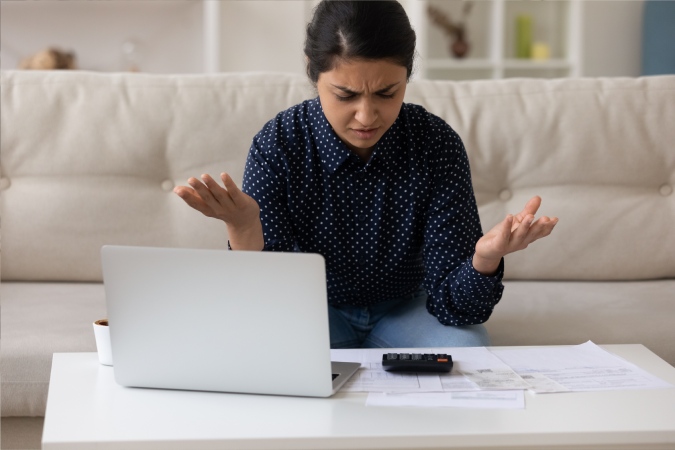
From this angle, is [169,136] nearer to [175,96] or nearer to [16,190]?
[175,96]

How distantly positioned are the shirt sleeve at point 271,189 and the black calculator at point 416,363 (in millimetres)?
411

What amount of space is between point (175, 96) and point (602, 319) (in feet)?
3.42

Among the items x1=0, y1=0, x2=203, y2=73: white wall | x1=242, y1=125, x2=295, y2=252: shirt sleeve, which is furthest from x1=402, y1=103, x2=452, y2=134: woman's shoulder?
x1=0, y1=0, x2=203, y2=73: white wall

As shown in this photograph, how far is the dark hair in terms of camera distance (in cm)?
130

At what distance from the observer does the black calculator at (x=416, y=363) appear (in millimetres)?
1090

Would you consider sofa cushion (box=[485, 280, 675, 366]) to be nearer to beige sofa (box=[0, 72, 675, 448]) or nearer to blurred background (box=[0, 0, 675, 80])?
beige sofa (box=[0, 72, 675, 448])

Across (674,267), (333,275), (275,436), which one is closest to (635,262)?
(674,267)

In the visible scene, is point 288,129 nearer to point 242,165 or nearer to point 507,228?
point 242,165

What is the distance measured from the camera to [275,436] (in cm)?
88

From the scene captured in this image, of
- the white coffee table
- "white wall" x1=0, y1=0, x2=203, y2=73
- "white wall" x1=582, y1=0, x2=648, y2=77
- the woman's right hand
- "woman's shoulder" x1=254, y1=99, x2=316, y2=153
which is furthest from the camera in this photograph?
"white wall" x1=582, y1=0, x2=648, y2=77

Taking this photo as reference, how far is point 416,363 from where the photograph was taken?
3.58 ft

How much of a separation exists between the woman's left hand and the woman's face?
261 millimetres

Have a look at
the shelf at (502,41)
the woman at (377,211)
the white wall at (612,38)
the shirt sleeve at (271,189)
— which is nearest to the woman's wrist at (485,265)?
the woman at (377,211)

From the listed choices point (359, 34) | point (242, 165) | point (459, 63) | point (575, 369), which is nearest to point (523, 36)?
point (459, 63)
